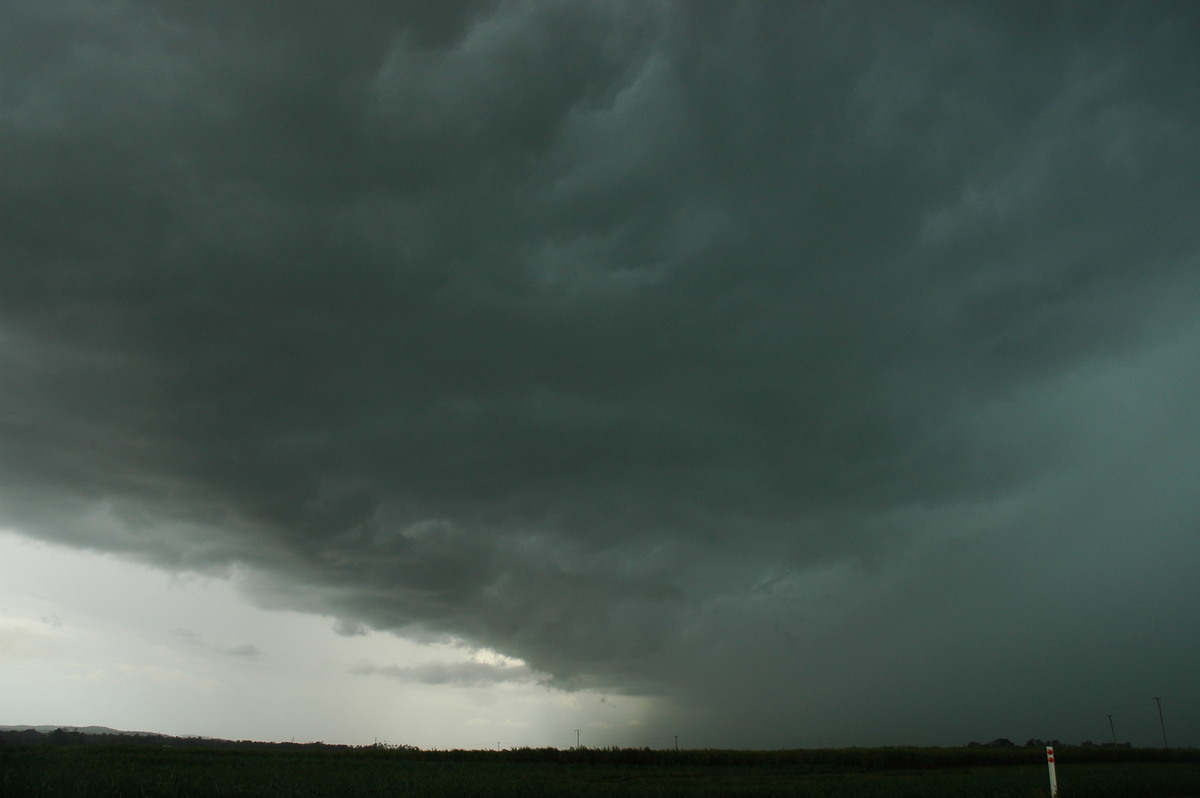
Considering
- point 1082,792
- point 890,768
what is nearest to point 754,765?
point 890,768

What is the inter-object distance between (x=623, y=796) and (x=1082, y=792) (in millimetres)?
23145

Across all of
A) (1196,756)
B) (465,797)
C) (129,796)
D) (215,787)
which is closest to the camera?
(129,796)

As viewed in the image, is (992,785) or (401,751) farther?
(401,751)

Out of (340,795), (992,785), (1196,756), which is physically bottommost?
(1196,756)

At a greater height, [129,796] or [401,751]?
[129,796]

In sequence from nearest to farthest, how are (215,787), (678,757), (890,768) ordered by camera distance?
(215,787) → (890,768) → (678,757)

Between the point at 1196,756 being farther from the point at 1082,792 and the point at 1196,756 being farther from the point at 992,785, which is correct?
the point at 1082,792

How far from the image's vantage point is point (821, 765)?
81.9 metres

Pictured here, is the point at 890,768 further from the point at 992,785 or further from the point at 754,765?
the point at 992,785

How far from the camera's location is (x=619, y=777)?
6388cm

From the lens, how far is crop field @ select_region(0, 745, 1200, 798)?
2720 cm

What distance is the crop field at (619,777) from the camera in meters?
27.2

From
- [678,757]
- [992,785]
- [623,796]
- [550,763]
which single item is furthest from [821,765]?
[623,796]

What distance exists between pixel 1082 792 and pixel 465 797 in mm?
30646
